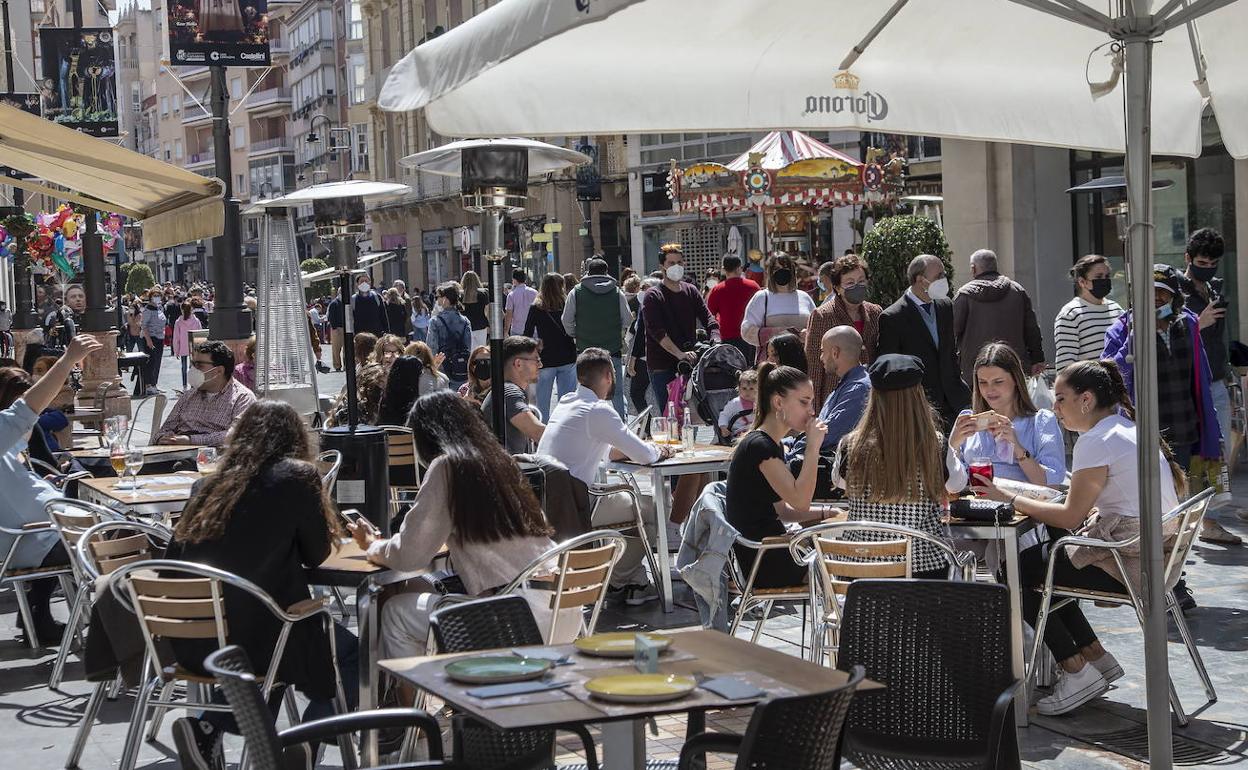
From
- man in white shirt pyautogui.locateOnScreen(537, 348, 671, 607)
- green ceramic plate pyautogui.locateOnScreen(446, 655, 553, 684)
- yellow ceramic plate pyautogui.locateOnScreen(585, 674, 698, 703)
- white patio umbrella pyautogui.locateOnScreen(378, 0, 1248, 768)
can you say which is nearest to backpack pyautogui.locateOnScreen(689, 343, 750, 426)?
man in white shirt pyautogui.locateOnScreen(537, 348, 671, 607)

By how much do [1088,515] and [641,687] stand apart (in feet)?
10.3

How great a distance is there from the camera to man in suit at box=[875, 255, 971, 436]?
396 inches

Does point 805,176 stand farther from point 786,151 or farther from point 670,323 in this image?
point 670,323

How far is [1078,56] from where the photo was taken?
539cm

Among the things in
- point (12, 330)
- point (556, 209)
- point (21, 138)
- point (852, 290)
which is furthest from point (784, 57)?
point (556, 209)

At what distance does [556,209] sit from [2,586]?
124 ft

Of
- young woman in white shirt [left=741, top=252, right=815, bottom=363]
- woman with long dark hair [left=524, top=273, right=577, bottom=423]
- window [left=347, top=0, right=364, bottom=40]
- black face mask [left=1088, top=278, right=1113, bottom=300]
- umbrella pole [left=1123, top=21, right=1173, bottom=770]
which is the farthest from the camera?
window [left=347, top=0, right=364, bottom=40]

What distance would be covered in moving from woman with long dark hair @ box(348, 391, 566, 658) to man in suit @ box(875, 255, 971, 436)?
5320 millimetres

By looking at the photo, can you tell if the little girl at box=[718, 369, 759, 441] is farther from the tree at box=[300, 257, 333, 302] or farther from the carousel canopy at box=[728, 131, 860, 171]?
the tree at box=[300, 257, 333, 302]

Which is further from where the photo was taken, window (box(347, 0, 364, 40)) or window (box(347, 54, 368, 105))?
window (box(347, 0, 364, 40))

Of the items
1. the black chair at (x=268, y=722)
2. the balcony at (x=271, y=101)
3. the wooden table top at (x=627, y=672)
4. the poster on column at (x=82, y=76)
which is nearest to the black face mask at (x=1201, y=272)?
the wooden table top at (x=627, y=672)

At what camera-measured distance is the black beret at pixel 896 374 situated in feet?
18.1

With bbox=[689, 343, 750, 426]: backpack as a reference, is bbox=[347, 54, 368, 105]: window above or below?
above

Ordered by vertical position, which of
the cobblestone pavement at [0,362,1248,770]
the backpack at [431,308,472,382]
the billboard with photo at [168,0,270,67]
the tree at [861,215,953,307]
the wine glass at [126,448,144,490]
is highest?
the billboard with photo at [168,0,270,67]
